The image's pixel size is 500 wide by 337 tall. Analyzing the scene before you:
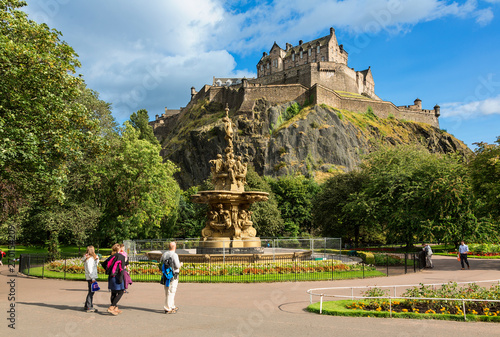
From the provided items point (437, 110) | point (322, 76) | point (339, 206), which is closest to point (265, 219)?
point (339, 206)

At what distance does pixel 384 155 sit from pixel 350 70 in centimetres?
6857

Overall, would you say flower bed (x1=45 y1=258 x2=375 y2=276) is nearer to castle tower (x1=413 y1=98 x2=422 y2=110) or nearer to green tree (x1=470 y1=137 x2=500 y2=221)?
green tree (x1=470 y1=137 x2=500 y2=221)

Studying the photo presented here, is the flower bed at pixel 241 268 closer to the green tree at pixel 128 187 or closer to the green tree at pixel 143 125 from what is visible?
the green tree at pixel 128 187

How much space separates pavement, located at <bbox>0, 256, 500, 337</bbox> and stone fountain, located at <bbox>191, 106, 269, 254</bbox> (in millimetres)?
7902

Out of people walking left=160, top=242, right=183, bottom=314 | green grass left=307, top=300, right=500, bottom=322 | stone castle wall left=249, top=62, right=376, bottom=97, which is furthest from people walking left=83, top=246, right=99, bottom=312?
stone castle wall left=249, top=62, right=376, bottom=97

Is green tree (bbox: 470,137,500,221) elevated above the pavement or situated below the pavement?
above

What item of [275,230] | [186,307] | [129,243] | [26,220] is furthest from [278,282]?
[275,230]

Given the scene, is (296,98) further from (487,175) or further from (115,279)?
(115,279)

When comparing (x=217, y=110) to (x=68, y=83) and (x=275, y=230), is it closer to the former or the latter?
(x=275, y=230)

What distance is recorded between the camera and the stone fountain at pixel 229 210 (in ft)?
69.6

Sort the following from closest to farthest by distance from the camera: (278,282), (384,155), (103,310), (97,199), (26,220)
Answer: (103,310) < (278,282) < (26,220) < (97,199) < (384,155)

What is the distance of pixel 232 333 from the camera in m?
7.69

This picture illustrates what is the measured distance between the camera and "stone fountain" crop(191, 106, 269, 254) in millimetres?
21203

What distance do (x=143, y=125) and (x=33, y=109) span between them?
4758 cm
